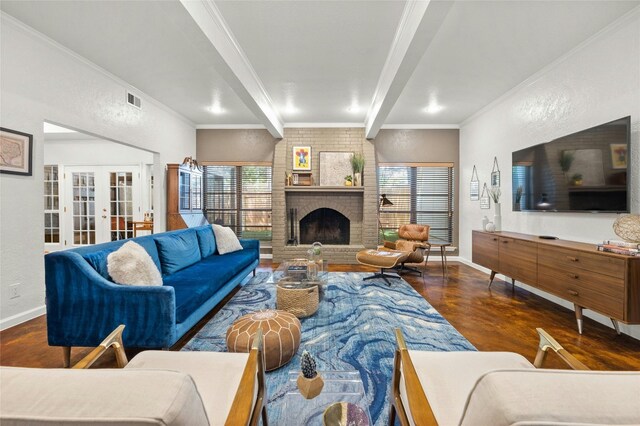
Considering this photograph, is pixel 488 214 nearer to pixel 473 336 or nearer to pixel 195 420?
pixel 473 336

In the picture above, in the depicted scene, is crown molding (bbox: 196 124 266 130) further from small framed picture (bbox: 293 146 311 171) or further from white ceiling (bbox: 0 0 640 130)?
white ceiling (bbox: 0 0 640 130)

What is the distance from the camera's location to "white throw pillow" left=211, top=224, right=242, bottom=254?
13.3 ft

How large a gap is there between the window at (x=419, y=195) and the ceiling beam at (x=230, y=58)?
9.25 ft

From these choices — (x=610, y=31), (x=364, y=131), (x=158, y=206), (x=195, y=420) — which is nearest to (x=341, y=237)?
(x=364, y=131)

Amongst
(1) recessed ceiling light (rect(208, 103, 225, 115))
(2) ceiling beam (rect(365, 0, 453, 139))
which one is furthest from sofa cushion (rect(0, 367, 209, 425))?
(1) recessed ceiling light (rect(208, 103, 225, 115))

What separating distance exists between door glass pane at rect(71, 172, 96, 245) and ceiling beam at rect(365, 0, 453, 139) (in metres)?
6.41

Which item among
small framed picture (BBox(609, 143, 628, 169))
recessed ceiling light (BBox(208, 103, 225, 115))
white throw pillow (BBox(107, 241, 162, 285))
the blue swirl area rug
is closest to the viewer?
the blue swirl area rug

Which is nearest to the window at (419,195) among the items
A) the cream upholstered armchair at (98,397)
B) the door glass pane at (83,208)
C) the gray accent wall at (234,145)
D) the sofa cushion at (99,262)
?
the gray accent wall at (234,145)

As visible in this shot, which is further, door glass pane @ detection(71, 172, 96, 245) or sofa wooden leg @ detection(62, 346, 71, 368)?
door glass pane @ detection(71, 172, 96, 245)

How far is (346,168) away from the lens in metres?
5.98

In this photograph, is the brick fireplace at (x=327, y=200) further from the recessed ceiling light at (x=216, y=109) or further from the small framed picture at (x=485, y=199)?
the small framed picture at (x=485, y=199)

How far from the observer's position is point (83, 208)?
6414mm

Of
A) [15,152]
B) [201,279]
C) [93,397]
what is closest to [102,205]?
[15,152]

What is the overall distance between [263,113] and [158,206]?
7.90 ft
